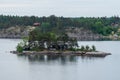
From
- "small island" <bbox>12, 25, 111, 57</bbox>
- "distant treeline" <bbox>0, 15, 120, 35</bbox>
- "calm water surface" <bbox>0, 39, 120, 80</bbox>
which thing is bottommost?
"calm water surface" <bbox>0, 39, 120, 80</bbox>

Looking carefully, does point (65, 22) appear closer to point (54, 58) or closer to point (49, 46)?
point (49, 46)

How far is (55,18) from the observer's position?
389ft

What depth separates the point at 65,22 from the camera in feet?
387

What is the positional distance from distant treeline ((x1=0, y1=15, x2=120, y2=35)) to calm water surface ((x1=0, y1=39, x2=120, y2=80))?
56.0 meters

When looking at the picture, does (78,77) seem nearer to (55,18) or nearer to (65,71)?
(65,71)

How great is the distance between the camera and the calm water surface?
38.3 m

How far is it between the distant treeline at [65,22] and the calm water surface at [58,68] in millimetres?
56044

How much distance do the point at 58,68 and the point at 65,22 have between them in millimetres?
73902

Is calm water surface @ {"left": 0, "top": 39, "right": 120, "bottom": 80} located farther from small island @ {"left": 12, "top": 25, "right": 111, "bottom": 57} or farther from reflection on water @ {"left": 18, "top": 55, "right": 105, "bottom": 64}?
small island @ {"left": 12, "top": 25, "right": 111, "bottom": 57}

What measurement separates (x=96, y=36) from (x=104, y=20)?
51.1ft

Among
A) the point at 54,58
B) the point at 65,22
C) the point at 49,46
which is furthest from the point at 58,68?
the point at 65,22

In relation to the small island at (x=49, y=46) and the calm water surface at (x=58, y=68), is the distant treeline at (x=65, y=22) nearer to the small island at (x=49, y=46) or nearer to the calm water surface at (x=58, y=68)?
the small island at (x=49, y=46)

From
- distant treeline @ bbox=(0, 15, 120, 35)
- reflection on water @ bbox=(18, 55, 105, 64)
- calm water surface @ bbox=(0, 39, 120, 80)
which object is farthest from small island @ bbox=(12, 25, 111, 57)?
distant treeline @ bbox=(0, 15, 120, 35)

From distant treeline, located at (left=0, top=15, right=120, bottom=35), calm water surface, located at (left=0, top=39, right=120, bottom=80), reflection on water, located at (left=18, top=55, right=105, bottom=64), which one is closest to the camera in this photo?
calm water surface, located at (left=0, top=39, right=120, bottom=80)
